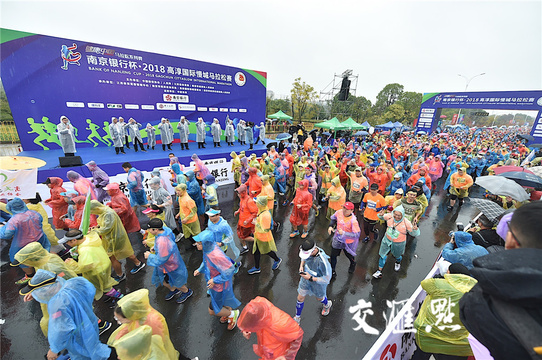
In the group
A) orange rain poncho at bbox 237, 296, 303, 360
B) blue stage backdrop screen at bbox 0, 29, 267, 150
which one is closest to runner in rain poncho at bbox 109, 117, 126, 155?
blue stage backdrop screen at bbox 0, 29, 267, 150

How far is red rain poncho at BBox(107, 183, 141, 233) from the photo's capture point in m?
4.91

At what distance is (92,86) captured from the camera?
1038 centimetres

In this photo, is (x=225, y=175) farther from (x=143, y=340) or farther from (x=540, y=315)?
(x=540, y=315)

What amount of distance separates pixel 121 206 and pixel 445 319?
592 centimetres

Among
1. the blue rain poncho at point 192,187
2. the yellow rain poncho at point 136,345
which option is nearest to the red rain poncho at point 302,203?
the blue rain poncho at point 192,187

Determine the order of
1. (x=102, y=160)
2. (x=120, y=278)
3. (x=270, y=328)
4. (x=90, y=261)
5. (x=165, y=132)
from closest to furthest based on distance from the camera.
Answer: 1. (x=270, y=328)
2. (x=90, y=261)
3. (x=120, y=278)
4. (x=102, y=160)
5. (x=165, y=132)

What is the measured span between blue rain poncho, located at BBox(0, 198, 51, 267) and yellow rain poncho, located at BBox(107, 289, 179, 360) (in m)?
3.33

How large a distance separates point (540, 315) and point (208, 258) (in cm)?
303

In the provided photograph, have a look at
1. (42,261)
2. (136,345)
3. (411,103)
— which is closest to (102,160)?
(42,261)

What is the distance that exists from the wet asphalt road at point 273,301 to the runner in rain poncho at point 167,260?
1.19ft

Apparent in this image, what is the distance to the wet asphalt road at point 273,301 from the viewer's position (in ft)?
10.6

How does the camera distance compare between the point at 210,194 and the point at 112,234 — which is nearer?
the point at 112,234

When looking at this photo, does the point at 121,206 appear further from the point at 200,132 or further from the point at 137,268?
the point at 200,132

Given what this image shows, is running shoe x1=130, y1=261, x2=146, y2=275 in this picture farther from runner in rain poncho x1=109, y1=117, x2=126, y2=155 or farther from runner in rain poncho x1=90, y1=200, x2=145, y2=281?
runner in rain poncho x1=109, y1=117, x2=126, y2=155
